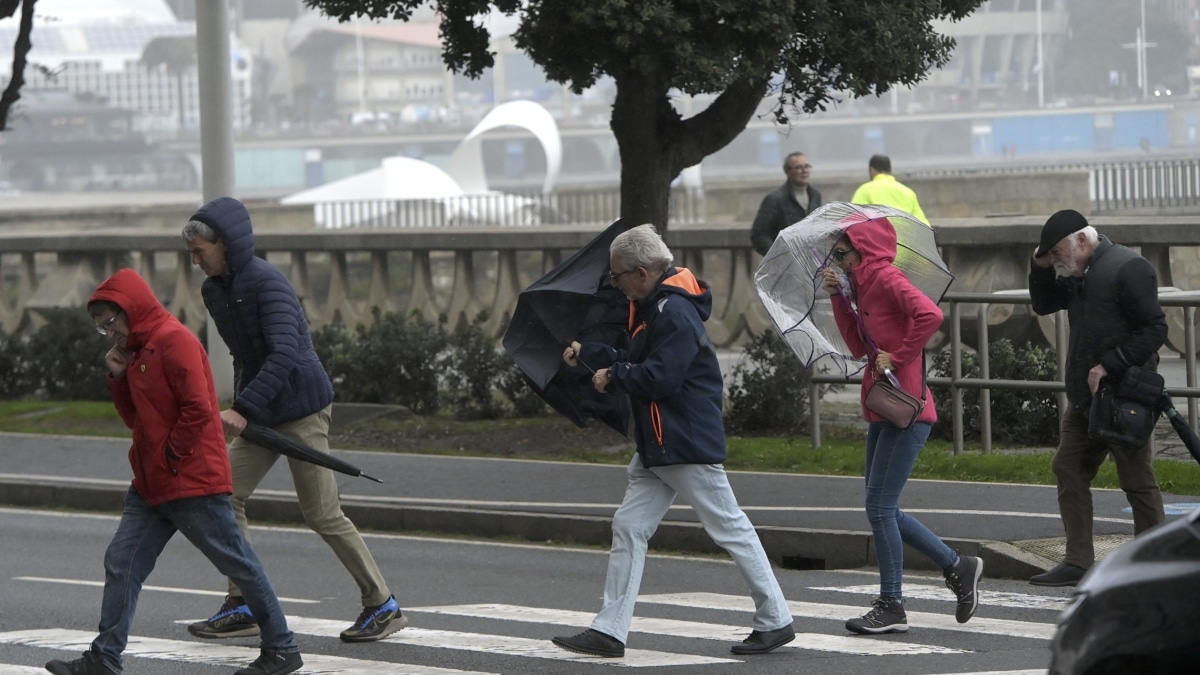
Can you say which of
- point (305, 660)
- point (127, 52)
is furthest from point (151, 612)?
point (127, 52)

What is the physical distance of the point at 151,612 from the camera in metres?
8.42

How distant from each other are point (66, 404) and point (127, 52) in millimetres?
127801

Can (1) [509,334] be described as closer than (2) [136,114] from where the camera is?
Yes

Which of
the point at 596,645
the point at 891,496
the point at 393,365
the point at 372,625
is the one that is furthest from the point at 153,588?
the point at 393,365

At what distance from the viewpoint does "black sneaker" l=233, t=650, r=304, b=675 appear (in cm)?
668

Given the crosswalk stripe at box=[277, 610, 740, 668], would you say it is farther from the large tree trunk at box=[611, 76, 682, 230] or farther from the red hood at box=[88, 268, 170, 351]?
the large tree trunk at box=[611, 76, 682, 230]

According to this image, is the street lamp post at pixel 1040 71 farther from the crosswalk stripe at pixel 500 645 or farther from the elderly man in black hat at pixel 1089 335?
the crosswalk stripe at pixel 500 645

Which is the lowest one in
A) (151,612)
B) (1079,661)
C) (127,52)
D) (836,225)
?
(151,612)

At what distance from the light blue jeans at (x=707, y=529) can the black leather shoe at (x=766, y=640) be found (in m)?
0.02

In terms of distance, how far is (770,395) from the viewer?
13180 mm

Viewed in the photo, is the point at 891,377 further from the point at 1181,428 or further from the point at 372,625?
the point at 372,625

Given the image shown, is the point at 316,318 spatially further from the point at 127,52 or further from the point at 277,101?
the point at 127,52

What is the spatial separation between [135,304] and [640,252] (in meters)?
1.91

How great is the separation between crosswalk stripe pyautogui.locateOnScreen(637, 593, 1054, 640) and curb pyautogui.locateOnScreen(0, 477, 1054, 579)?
1.03 meters
